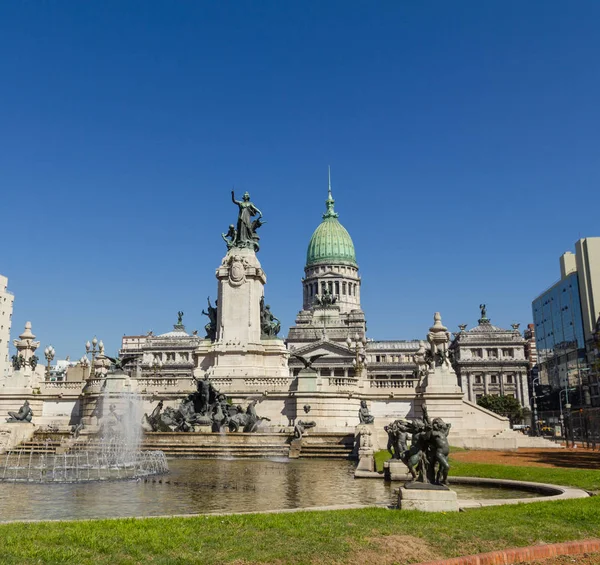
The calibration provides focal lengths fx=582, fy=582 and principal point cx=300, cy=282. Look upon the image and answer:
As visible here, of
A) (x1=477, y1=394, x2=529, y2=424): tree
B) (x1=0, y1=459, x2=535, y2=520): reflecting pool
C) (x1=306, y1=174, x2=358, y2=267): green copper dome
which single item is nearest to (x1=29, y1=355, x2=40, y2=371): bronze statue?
(x1=0, y1=459, x2=535, y2=520): reflecting pool

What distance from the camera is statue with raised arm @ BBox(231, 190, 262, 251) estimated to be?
161 ft

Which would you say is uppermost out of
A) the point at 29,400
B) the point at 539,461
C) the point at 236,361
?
the point at 236,361

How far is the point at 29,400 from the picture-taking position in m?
42.2

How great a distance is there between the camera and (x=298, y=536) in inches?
360

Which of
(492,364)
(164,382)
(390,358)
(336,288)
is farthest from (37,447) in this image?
(336,288)

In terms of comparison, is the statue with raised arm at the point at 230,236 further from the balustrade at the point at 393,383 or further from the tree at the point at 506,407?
the tree at the point at 506,407

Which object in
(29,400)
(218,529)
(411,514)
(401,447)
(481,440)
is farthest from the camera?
(29,400)

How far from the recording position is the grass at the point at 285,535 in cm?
797

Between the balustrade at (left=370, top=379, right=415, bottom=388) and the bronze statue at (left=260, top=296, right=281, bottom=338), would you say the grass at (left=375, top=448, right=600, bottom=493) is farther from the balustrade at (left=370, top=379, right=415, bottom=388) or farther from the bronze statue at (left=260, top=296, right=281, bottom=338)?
the bronze statue at (left=260, top=296, right=281, bottom=338)

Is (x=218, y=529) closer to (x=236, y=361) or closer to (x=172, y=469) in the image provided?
(x=172, y=469)

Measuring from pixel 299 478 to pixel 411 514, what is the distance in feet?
29.3

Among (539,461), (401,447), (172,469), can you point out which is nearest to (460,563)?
(401,447)

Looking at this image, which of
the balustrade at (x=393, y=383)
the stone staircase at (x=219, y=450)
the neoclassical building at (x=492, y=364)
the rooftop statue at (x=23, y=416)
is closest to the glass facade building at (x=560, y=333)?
the neoclassical building at (x=492, y=364)

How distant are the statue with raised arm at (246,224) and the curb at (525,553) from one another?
41539 mm
